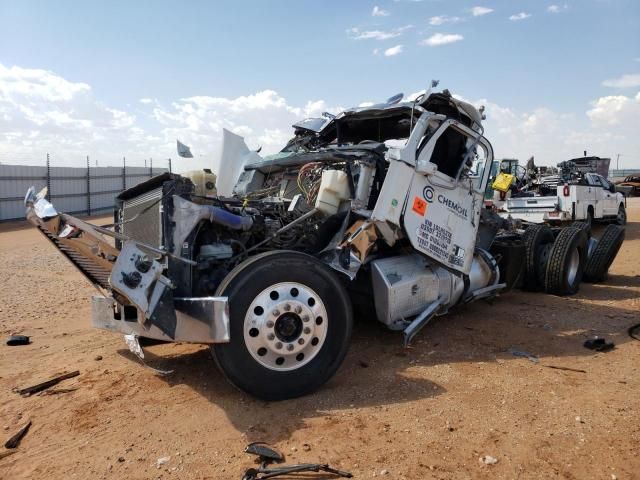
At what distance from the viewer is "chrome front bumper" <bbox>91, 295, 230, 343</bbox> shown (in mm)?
3662

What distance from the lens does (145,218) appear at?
422 centimetres

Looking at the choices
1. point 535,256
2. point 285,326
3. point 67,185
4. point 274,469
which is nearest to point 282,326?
point 285,326

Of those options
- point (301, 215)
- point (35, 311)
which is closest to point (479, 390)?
point (301, 215)

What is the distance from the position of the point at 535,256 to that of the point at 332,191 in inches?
167

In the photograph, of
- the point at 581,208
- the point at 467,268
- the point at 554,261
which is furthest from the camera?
the point at 581,208

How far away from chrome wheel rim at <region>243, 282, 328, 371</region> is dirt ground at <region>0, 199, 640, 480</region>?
0.32 meters

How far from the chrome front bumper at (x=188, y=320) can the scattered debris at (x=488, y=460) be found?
5.83 feet

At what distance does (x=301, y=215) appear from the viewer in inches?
201

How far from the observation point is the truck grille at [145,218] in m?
4.07

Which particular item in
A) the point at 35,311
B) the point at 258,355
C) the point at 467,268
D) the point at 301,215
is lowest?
the point at 35,311

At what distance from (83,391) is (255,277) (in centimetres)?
172

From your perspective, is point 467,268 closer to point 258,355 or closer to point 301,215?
point 301,215

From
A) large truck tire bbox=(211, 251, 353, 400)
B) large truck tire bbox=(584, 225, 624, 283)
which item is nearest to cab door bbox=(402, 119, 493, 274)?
large truck tire bbox=(211, 251, 353, 400)

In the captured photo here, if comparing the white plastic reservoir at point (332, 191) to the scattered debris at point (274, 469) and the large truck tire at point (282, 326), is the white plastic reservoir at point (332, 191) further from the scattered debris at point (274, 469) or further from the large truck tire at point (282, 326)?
the scattered debris at point (274, 469)
